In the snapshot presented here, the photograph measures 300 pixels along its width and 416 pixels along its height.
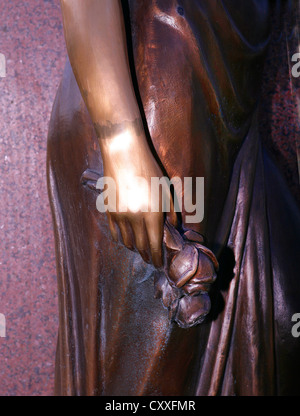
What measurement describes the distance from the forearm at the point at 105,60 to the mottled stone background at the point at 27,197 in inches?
23.1

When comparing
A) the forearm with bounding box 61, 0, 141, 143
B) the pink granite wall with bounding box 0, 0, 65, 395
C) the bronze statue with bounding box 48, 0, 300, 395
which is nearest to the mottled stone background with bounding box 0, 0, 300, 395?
the pink granite wall with bounding box 0, 0, 65, 395

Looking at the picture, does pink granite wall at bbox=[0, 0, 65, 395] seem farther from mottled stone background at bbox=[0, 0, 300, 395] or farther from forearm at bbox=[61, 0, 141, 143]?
forearm at bbox=[61, 0, 141, 143]

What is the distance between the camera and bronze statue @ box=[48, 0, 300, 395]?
0.68m

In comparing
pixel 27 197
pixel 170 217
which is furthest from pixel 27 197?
pixel 170 217

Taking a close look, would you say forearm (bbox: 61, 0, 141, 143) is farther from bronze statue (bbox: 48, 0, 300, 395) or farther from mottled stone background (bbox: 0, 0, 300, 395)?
mottled stone background (bbox: 0, 0, 300, 395)

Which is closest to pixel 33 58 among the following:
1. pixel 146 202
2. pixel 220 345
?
pixel 146 202

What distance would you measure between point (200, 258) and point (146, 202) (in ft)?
0.35

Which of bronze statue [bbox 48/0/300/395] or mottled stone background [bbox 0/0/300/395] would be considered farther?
mottled stone background [bbox 0/0/300/395]

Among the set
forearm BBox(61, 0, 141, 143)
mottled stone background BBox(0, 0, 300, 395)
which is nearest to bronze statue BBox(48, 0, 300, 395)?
forearm BBox(61, 0, 141, 143)

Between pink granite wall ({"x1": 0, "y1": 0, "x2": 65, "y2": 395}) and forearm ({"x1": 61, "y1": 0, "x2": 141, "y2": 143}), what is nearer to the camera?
forearm ({"x1": 61, "y1": 0, "x2": 141, "y2": 143})

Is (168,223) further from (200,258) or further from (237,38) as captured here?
(237,38)

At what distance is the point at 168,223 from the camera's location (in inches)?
28.1

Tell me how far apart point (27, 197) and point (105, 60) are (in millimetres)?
668

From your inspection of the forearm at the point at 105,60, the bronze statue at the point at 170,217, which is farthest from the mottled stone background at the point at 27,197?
the forearm at the point at 105,60
